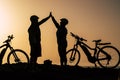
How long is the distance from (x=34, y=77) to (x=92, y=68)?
10.6 feet

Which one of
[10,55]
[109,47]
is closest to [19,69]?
[10,55]

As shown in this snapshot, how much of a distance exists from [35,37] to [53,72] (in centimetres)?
176

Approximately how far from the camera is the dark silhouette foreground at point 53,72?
846 inches

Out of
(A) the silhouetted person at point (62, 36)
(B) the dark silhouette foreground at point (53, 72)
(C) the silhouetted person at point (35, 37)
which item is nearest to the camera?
(B) the dark silhouette foreground at point (53, 72)

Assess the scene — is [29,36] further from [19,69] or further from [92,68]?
[92,68]

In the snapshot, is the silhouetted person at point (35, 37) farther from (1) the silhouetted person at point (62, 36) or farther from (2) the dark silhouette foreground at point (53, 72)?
(1) the silhouetted person at point (62, 36)

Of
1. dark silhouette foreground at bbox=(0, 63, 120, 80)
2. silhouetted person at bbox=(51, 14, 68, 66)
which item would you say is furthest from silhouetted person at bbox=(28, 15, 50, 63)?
silhouetted person at bbox=(51, 14, 68, 66)

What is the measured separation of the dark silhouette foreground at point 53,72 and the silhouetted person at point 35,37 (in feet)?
1.64

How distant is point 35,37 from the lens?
2234 cm

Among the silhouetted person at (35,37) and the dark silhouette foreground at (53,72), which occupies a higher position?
the silhouetted person at (35,37)

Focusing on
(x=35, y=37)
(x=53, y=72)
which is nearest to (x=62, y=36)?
(x=35, y=37)

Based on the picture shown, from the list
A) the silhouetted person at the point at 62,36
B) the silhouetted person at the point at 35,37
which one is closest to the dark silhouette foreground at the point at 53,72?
the silhouetted person at the point at 35,37

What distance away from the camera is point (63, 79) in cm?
2125

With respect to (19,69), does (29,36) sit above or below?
above
